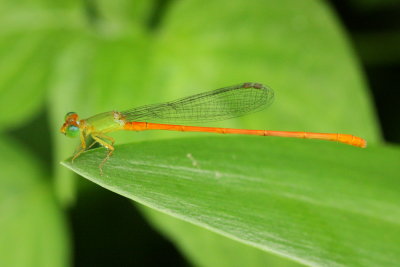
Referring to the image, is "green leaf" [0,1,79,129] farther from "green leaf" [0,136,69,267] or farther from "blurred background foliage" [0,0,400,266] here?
"green leaf" [0,136,69,267]

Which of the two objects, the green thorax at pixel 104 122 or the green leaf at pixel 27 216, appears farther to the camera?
the green leaf at pixel 27 216

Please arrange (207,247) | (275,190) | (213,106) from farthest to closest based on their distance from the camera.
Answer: (213,106) < (207,247) < (275,190)

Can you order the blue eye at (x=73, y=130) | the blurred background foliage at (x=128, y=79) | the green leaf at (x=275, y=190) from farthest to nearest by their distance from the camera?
the blurred background foliage at (x=128, y=79) < the blue eye at (x=73, y=130) < the green leaf at (x=275, y=190)

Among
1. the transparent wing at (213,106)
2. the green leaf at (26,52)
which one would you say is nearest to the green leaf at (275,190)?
the transparent wing at (213,106)

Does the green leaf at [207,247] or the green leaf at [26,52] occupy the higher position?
the green leaf at [26,52]

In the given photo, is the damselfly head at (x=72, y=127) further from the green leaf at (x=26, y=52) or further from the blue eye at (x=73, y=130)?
the green leaf at (x=26, y=52)

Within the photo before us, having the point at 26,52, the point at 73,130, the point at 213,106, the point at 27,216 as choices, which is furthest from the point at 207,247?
the point at 26,52

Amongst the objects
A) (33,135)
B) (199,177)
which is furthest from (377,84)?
(199,177)

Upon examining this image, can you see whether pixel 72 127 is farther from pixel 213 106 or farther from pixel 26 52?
pixel 26 52

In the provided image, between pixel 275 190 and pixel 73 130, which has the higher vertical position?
pixel 73 130
